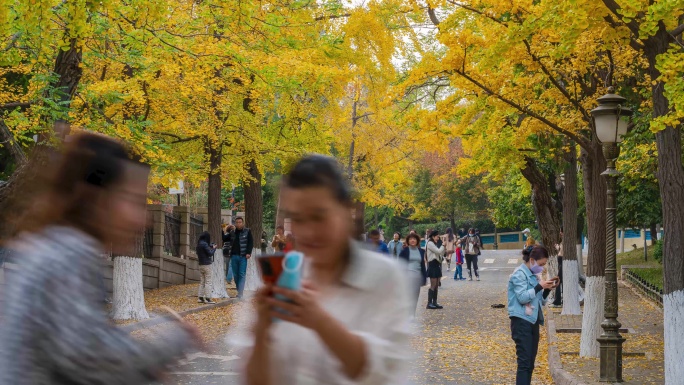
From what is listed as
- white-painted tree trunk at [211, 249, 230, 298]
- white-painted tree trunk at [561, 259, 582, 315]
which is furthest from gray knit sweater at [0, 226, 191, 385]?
white-painted tree trunk at [211, 249, 230, 298]

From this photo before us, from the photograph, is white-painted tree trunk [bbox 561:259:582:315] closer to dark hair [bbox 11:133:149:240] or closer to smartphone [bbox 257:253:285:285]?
dark hair [bbox 11:133:149:240]

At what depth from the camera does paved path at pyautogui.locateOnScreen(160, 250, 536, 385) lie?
1305 cm

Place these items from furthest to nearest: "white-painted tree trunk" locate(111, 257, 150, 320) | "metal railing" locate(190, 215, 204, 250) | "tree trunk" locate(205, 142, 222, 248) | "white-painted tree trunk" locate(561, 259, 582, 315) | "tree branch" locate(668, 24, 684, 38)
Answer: "metal railing" locate(190, 215, 204, 250) → "tree trunk" locate(205, 142, 222, 248) → "white-painted tree trunk" locate(561, 259, 582, 315) → "white-painted tree trunk" locate(111, 257, 150, 320) → "tree branch" locate(668, 24, 684, 38)

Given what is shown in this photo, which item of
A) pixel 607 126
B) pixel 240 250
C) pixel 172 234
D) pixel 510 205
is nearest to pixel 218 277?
pixel 240 250

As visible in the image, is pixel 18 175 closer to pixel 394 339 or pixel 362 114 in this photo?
pixel 394 339

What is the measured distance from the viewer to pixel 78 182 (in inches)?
110

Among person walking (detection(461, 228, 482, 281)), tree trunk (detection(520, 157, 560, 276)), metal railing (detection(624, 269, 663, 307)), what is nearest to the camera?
metal railing (detection(624, 269, 663, 307))

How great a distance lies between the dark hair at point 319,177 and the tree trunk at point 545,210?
21.8 meters

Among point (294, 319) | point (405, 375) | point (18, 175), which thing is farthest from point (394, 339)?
point (18, 175)

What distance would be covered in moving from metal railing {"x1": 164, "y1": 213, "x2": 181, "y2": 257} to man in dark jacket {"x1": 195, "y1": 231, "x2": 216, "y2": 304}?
322 inches

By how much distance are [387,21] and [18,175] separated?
37.2ft

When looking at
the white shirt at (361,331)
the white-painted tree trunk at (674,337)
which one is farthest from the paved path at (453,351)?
the white shirt at (361,331)

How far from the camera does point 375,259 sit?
2.71 metres

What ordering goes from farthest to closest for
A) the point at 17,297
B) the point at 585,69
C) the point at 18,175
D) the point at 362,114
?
the point at 362,114
the point at 585,69
the point at 18,175
the point at 17,297
